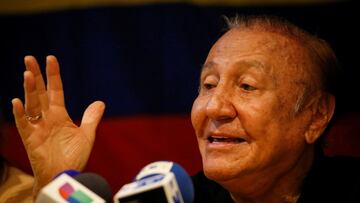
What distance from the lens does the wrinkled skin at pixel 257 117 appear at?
1330 mm

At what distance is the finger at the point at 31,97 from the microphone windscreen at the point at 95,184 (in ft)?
1.45

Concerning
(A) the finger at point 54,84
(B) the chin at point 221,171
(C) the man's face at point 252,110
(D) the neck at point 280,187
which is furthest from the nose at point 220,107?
(A) the finger at point 54,84

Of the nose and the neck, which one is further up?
the nose

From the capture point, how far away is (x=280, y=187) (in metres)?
1.47

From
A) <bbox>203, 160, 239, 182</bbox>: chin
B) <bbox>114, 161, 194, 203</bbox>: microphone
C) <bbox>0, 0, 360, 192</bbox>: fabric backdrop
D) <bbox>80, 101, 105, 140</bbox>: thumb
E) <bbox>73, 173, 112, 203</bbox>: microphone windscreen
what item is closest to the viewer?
<bbox>114, 161, 194, 203</bbox>: microphone

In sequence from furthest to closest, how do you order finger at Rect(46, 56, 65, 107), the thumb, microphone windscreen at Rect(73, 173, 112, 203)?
the thumb, finger at Rect(46, 56, 65, 107), microphone windscreen at Rect(73, 173, 112, 203)

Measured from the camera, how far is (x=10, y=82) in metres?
2.23

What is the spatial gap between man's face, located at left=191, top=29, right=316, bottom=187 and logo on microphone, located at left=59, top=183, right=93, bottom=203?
528 mm

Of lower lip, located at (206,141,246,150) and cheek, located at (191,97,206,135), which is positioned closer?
lower lip, located at (206,141,246,150)

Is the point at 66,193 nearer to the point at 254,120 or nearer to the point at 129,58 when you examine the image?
the point at 254,120

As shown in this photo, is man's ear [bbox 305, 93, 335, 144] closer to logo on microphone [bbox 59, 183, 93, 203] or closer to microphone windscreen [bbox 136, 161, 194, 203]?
microphone windscreen [bbox 136, 161, 194, 203]

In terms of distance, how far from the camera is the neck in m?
1.42

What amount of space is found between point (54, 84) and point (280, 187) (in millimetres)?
791

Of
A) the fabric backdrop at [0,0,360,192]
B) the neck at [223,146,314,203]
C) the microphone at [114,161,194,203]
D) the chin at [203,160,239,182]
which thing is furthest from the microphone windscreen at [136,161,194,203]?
the fabric backdrop at [0,0,360,192]
